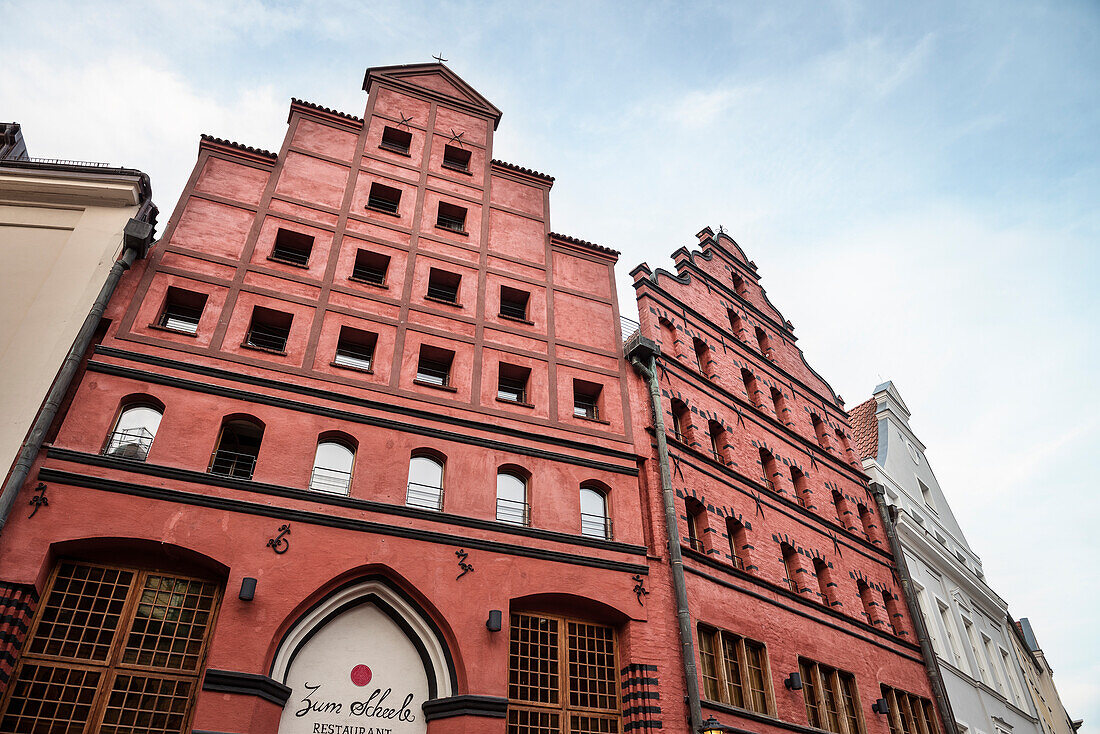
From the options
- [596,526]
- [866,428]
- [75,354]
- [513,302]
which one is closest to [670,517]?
[596,526]

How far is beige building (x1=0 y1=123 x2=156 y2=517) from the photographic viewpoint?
14059 mm

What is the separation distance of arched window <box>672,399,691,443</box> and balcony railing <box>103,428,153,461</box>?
13243 mm

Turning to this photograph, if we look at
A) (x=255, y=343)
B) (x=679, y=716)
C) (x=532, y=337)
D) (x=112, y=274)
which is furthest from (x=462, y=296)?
(x=679, y=716)

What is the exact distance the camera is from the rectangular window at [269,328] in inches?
671

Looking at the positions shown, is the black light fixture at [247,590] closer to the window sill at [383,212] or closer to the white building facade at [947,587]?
the window sill at [383,212]

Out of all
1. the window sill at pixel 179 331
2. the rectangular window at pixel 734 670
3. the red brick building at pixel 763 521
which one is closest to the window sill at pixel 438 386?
the window sill at pixel 179 331

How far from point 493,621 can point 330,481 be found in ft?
14.6

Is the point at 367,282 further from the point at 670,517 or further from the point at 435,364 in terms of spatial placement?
the point at 670,517

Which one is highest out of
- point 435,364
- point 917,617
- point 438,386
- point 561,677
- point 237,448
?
point 435,364

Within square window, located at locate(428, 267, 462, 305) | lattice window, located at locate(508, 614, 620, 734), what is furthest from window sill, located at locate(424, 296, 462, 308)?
lattice window, located at locate(508, 614, 620, 734)

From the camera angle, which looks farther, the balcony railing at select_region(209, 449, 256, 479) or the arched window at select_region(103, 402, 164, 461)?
the balcony railing at select_region(209, 449, 256, 479)

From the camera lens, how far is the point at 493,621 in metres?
14.4

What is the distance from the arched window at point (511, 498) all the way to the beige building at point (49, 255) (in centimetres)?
919

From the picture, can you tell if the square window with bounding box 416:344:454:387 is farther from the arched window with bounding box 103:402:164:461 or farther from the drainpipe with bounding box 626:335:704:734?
the arched window with bounding box 103:402:164:461
